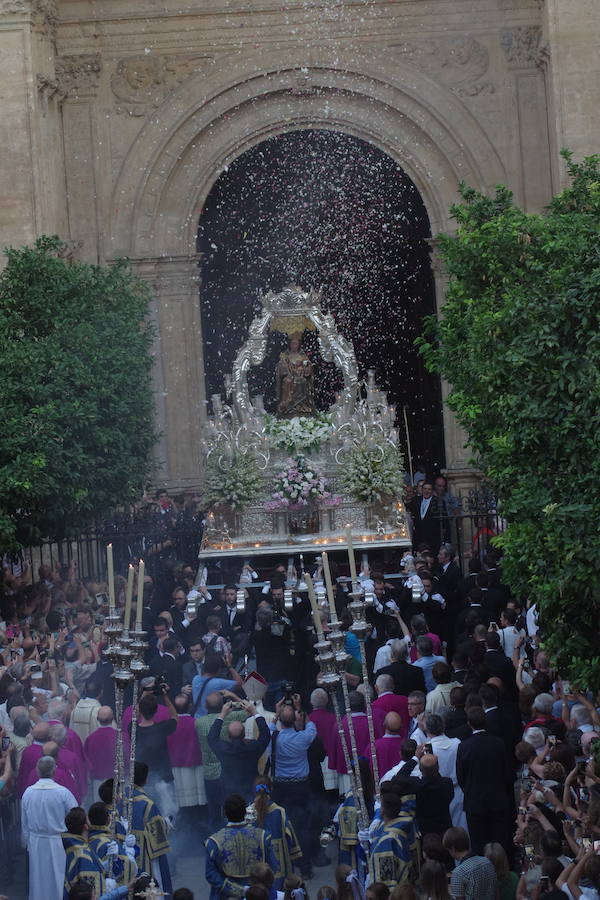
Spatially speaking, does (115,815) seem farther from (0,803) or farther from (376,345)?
(376,345)

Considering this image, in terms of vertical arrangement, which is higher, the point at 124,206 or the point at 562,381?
the point at 124,206

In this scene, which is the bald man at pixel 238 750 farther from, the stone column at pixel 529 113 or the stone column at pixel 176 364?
the stone column at pixel 529 113

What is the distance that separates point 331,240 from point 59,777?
1805cm

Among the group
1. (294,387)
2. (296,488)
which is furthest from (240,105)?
(296,488)

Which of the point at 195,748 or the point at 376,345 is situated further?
the point at 376,345

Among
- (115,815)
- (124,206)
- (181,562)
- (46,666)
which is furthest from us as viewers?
(124,206)

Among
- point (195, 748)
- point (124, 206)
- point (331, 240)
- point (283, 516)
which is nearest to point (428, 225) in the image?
point (331, 240)

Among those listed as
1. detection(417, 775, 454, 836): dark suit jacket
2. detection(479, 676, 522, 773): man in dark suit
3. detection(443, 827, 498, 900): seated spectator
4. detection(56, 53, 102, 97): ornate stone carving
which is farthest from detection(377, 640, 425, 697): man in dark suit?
detection(56, 53, 102, 97): ornate stone carving

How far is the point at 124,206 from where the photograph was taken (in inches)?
1033

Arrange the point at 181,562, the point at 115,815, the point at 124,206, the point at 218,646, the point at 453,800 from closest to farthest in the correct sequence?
the point at 115,815 → the point at 453,800 → the point at 218,646 → the point at 181,562 → the point at 124,206

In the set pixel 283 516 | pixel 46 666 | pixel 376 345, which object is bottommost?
pixel 46 666

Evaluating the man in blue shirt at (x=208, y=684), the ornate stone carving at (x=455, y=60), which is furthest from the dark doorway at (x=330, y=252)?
the man in blue shirt at (x=208, y=684)

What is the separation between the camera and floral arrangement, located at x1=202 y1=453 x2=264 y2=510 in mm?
21312

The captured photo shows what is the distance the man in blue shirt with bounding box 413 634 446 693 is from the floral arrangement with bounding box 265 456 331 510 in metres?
7.08
